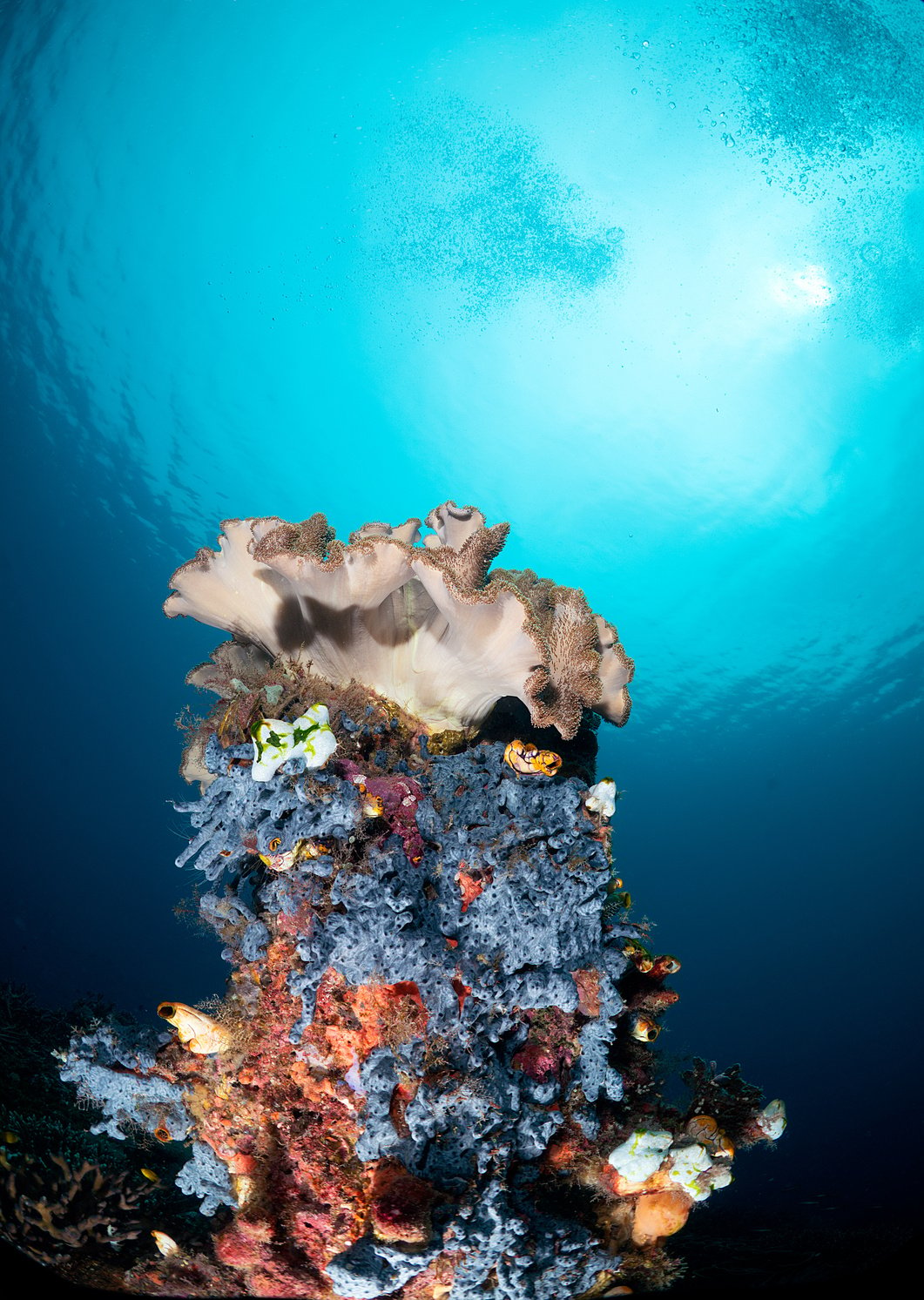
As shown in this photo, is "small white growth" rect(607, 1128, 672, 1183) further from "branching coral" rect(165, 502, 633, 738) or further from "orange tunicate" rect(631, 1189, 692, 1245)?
"branching coral" rect(165, 502, 633, 738)

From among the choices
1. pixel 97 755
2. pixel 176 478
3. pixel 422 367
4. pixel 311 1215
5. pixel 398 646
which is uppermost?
pixel 422 367

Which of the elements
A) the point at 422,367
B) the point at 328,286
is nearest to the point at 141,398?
the point at 328,286

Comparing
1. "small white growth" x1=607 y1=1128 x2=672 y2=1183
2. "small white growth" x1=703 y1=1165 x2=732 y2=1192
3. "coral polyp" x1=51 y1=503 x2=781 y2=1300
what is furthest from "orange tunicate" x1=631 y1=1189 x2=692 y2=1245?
"small white growth" x1=607 y1=1128 x2=672 y2=1183

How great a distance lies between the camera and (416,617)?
385cm

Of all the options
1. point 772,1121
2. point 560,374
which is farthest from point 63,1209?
point 560,374

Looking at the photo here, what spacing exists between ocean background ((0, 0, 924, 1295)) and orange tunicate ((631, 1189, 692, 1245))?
1.47 metres

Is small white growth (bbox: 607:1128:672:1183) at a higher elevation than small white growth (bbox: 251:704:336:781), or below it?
below

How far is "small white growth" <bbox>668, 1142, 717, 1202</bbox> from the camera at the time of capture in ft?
10.2

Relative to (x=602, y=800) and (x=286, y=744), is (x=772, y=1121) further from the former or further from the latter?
(x=286, y=744)

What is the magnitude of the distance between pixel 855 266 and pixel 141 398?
97.9ft

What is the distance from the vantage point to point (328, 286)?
24219mm

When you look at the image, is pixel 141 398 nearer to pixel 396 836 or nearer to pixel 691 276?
pixel 691 276

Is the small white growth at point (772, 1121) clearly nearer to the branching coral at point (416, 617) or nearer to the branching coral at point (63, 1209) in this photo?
the branching coral at point (416, 617)

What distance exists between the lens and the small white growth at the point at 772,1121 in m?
3.68
